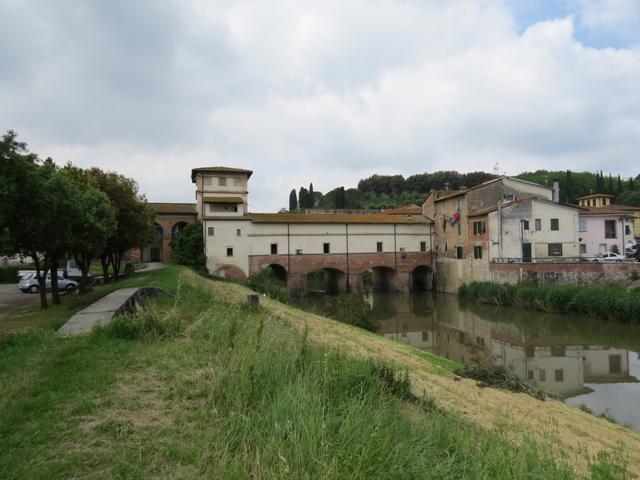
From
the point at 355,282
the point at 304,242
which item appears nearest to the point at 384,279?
the point at 355,282

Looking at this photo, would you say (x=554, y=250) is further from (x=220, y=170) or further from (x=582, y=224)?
(x=220, y=170)

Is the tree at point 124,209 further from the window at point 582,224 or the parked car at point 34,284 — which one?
the window at point 582,224

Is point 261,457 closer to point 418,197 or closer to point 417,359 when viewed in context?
point 417,359

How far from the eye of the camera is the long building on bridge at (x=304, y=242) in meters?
35.0

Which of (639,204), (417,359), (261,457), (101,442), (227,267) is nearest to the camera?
(261,457)

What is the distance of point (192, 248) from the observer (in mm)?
A: 34469

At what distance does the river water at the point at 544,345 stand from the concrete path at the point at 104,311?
11954 millimetres

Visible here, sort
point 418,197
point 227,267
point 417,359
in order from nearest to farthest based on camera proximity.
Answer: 1. point 417,359
2. point 227,267
3. point 418,197

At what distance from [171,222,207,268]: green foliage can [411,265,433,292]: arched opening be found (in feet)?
69.8

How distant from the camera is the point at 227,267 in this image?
34812 mm

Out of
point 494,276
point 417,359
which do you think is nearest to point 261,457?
point 417,359

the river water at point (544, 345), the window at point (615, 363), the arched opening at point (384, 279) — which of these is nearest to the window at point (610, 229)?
the river water at point (544, 345)

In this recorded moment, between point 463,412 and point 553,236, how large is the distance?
29431 millimetres

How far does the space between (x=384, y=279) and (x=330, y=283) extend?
5874 millimetres
